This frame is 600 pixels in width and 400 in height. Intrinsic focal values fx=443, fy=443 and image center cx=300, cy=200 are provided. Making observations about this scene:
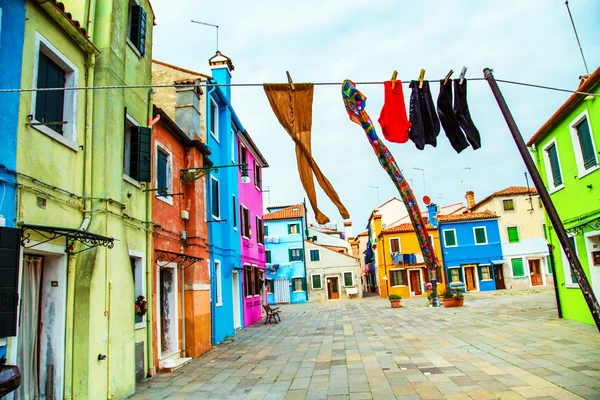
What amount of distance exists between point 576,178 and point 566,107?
1.95 m

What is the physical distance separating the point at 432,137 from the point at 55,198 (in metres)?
5.70

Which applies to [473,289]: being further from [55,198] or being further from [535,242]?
[55,198]

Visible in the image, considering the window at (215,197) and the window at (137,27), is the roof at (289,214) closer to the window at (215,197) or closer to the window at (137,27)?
the window at (215,197)

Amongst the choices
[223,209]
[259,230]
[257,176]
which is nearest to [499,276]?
[259,230]

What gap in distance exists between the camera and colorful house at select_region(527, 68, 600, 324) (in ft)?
36.3

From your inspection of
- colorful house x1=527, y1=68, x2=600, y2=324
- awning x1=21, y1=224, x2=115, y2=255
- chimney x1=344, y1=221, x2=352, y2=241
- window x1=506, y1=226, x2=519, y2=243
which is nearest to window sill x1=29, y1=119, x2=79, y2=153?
awning x1=21, y1=224, x2=115, y2=255

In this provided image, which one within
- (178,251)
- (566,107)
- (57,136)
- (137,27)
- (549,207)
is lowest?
(549,207)

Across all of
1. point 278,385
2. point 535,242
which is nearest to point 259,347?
point 278,385

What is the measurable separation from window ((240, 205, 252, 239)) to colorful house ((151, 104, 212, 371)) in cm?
661

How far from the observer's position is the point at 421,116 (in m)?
7.12

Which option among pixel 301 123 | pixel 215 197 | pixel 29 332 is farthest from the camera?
pixel 215 197

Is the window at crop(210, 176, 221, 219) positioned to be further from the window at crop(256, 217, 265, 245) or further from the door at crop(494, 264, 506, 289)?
the door at crop(494, 264, 506, 289)

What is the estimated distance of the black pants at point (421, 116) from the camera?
23.2 feet

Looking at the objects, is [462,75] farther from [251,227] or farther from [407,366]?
[251,227]
